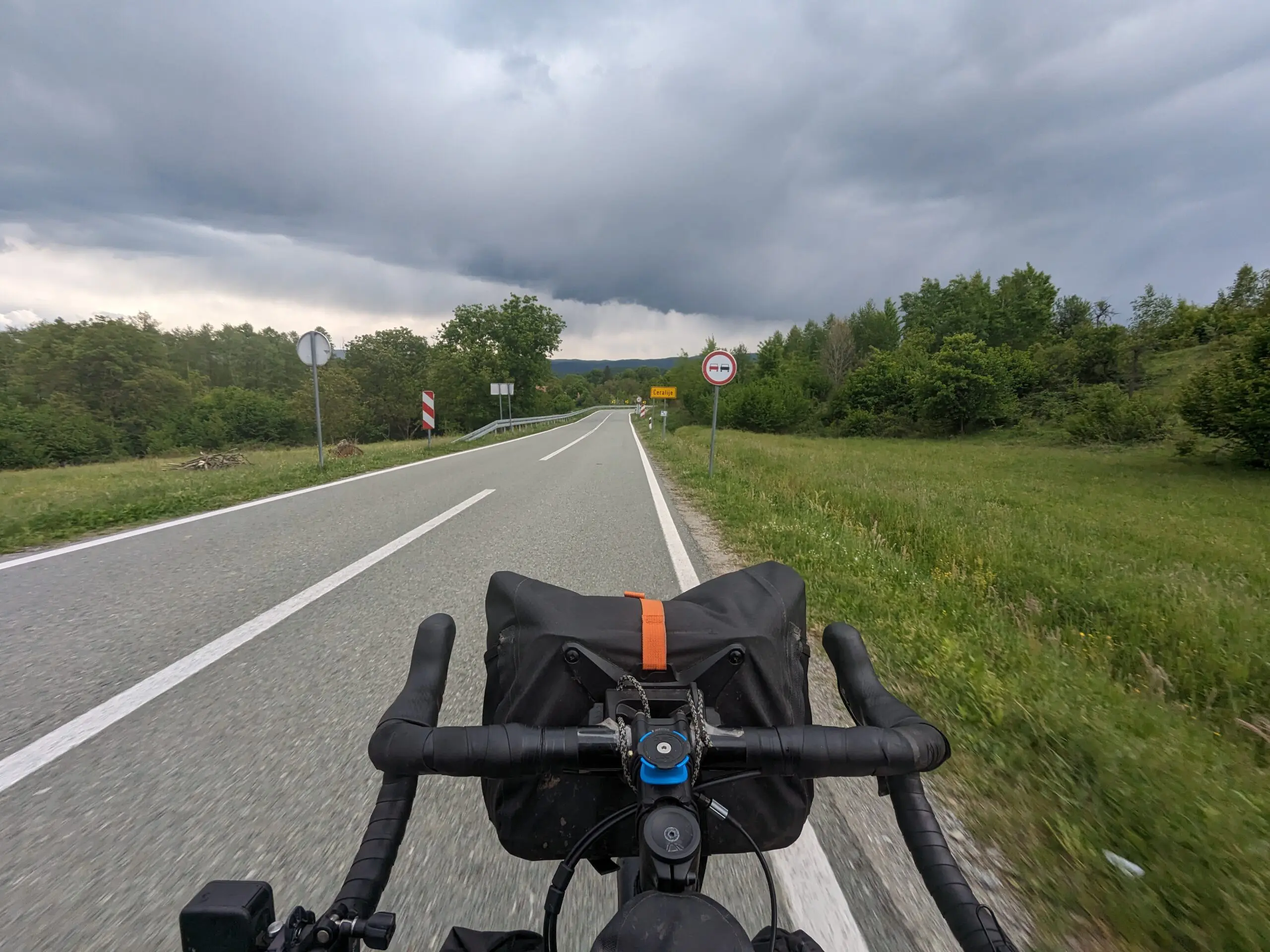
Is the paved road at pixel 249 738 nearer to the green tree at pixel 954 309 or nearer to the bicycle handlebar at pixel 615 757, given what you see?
the bicycle handlebar at pixel 615 757

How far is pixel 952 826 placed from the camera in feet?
7.52

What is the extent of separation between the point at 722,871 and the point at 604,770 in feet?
4.35

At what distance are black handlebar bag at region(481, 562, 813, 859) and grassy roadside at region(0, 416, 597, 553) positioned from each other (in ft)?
25.5

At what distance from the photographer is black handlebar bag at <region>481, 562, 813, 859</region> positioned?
1197 mm

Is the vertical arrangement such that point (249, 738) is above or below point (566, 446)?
above

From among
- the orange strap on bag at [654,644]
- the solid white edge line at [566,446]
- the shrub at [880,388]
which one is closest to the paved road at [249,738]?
the orange strap on bag at [654,644]

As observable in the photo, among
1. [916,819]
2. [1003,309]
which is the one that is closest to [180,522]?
[916,819]

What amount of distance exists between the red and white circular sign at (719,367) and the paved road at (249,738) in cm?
710

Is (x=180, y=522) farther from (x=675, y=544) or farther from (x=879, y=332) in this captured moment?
(x=879, y=332)

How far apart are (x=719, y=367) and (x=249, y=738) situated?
11213 millimetres

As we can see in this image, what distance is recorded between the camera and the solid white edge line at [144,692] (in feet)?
8.26

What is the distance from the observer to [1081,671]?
11.9 feet

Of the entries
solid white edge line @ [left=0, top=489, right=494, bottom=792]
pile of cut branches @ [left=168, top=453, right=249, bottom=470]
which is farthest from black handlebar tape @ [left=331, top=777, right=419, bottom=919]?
pile of cut branches @ [left=168, top=453, right=249, bottom=470]

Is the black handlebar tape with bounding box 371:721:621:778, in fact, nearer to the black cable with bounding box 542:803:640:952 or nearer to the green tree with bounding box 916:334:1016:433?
the black cable with bounding box 542:803:640:952
